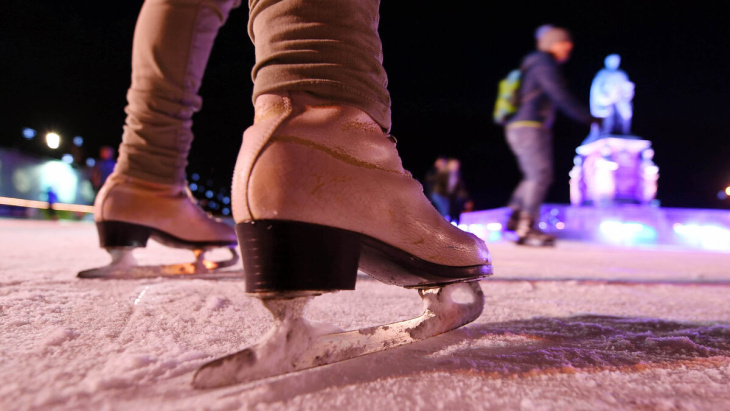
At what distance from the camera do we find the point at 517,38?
53.9 ft

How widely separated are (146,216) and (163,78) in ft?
1.47

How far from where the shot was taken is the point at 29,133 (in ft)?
50.7

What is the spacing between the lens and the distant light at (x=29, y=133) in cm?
1523

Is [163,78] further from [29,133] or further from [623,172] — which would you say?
[29,133]

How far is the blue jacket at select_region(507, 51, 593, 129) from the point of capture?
3564 mm

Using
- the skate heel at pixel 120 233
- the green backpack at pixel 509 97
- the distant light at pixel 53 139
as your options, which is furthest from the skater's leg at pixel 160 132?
the distant light at pixel 53 139

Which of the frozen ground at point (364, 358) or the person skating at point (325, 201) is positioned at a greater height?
the person skating at point (325, 201)

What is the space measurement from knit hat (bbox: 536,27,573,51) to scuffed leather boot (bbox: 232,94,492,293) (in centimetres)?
388

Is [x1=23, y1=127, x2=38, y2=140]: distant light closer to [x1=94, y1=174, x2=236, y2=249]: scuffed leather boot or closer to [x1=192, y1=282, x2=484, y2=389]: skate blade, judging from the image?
[x1=94, y1=174, x2=236, y2=249]: scuffed leather boot

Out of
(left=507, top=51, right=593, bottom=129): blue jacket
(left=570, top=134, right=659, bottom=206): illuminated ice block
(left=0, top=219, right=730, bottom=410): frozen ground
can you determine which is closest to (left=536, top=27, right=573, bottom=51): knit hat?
(left=507, top=51, right=593, bottom=129): blue jacket

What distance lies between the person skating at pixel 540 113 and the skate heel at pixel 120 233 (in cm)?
357

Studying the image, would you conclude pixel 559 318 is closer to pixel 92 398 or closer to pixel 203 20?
pixel 92 398

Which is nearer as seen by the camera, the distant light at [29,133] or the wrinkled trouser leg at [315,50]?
the wrinkled trouser leg at [315,50]

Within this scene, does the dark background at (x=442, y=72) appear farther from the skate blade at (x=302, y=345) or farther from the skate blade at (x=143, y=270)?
the skate blade at (x=302, y=345)
